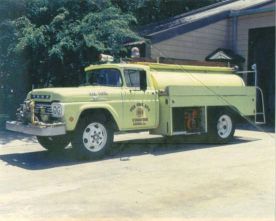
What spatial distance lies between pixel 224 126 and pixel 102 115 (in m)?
3.91

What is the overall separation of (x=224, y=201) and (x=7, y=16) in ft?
34.4

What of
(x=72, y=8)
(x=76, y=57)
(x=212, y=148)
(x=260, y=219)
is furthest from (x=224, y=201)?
(x=72, y=8)

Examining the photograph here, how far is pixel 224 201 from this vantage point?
6270 millimetres

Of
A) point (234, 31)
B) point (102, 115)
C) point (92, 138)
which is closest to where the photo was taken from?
point (92, 138)

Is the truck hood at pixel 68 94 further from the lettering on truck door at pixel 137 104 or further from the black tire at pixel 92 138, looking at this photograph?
the lettering on truck door at pixel 137 104

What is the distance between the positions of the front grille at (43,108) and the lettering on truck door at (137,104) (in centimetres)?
170

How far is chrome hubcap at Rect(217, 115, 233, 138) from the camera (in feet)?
39.5

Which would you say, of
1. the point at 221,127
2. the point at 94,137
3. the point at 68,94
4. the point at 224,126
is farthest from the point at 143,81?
the point at 224,126

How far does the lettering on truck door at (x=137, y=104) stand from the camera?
33.4ft

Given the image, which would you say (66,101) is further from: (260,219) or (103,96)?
(260,219)

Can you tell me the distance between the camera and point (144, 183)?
740 centimetres

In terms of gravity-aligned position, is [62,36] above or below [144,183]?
above

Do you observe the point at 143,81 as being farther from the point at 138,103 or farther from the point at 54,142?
the point at 54,142

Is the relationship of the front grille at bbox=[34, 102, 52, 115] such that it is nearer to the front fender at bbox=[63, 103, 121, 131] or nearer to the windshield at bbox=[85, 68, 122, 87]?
the front fender at bbox=[63, 103, 121, 131]
